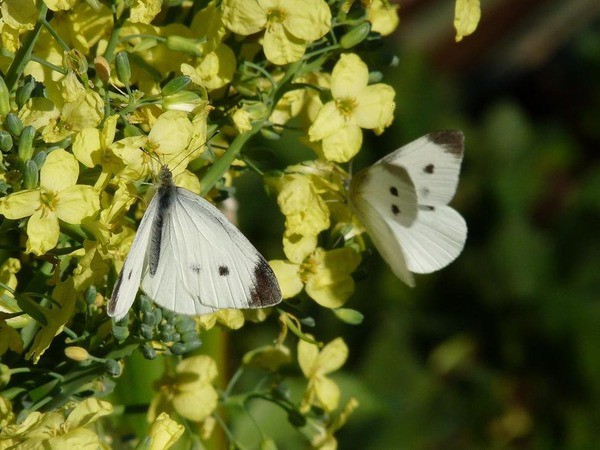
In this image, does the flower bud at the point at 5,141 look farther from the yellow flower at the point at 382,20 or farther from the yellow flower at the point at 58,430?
the yellow flower at the point at 382,20

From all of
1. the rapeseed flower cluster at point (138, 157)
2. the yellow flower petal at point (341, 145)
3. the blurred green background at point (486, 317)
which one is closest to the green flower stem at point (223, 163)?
the rapeseed flower cluster at point (138, 157)

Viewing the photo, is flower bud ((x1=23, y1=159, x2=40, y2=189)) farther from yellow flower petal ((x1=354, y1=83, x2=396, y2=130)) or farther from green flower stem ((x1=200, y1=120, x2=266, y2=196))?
yellow flower petal ((x1=354, y1=83, x2=396, y2=130))

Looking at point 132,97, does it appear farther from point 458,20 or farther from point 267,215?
point 267,215

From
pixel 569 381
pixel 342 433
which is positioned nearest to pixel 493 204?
Answer: pixel 569 381

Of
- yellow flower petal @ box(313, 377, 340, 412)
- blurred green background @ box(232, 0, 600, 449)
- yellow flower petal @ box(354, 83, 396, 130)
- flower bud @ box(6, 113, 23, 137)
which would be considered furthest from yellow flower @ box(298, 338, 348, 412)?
blurred green background @ box(232, 0, 600, 449)

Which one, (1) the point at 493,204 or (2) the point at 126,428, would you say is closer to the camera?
(2) the point at 126,428
